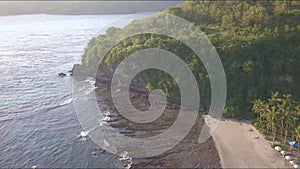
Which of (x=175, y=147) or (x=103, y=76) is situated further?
(x=103, y=76)

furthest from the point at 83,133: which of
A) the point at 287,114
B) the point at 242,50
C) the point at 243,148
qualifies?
the point at 242,50

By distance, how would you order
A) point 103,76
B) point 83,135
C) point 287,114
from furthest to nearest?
1. point 103,76
2. point 83,135
3. point 287,114

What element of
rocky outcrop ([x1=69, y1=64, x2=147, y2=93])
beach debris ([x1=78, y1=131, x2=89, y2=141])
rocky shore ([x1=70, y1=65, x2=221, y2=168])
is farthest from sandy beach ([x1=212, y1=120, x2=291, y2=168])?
rocky outcrop ([x1=69, y1=64, x2=147, y2=93])

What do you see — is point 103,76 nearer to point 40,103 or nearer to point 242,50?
point 40,103

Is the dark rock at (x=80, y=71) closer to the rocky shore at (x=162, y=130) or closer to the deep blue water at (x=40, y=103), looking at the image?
the deep blue water at (x=40, y=103)

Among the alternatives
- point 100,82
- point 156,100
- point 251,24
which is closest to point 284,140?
point 156,100

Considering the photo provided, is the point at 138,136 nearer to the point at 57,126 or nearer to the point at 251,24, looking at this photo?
the point at 57,126

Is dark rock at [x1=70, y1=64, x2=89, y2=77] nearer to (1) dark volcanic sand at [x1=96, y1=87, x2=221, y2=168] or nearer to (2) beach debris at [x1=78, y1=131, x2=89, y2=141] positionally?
(1) dark volcanic sand at [x1=96, y1=87, x2=221, y2=168]
